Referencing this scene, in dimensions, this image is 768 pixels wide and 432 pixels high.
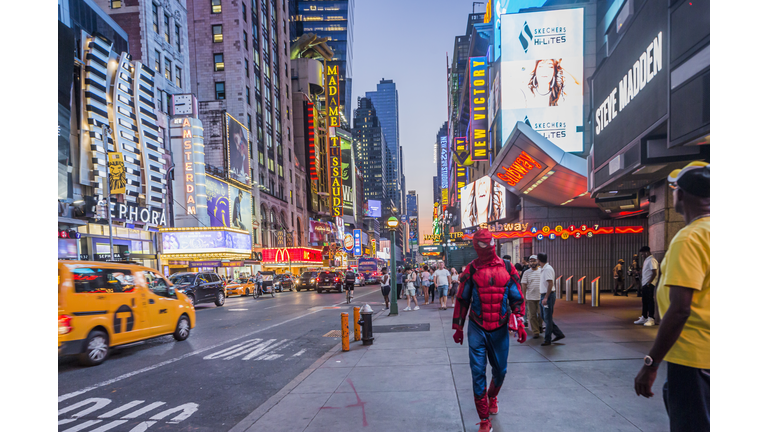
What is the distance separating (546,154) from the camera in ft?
58.9

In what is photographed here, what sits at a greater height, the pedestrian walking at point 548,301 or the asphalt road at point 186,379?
the pedestrian walking at point 548,301

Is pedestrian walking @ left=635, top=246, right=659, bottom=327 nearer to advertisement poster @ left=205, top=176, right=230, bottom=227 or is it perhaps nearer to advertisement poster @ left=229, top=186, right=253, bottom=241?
advertisement poster @ left=205, top=176, right=230, bottom=227

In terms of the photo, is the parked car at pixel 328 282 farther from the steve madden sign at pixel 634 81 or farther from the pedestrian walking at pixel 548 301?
the steve madden sign at pixel 634 81

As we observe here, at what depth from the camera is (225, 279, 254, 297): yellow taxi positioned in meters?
28.9

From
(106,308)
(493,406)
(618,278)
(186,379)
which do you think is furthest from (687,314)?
(618,278)

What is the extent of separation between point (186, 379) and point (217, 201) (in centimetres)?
3689

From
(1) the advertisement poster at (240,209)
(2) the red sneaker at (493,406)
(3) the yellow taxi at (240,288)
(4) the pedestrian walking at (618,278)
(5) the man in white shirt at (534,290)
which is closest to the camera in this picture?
(2) the red sneaker at (493,406)

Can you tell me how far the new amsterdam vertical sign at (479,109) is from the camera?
34906 mm

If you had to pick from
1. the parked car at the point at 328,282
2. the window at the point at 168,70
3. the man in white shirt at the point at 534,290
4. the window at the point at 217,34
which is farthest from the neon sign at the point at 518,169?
the window at the point at 217,34

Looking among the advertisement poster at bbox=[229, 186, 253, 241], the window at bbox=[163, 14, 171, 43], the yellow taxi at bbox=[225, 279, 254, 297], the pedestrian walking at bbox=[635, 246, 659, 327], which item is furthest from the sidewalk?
the advertisement poster at bbox=[229, 186, 253, 241]

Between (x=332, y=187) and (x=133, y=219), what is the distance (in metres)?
58.7

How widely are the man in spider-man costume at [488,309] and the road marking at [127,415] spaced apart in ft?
Answer: 11.9

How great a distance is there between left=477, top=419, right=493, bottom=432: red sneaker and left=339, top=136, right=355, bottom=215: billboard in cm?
9666

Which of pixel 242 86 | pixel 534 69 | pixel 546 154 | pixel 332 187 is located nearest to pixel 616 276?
pixel 546 154
